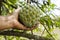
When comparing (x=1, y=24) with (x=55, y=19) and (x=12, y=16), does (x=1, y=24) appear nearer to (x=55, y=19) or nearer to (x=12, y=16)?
(x=12, y=16)

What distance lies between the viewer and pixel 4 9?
1.16m

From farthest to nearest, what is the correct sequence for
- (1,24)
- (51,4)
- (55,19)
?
(51,4), (55,19), (1,24)

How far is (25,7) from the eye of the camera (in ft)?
2.41

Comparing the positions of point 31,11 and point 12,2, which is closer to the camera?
point 31,11

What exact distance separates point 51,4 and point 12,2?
24cm

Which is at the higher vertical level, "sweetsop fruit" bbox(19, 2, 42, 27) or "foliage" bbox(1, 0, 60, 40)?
"sweetsop fruit" bbox(19, 2, 42, 27)

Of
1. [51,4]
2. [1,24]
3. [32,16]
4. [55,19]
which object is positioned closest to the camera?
[1,24]

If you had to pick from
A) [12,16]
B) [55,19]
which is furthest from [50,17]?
[12,16]

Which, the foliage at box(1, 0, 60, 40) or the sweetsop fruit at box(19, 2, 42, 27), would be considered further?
the foliage at box(1, 0, 60, 40)

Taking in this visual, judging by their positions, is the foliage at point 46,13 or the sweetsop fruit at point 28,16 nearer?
the sweetsop fruit at point 28,16

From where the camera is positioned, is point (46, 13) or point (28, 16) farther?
point (46, 13)

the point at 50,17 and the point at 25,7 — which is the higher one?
the point at 25,7

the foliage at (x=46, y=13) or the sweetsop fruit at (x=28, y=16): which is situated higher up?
the sweetsop fruit at (x=28, y=16)

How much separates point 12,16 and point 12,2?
0.43m
